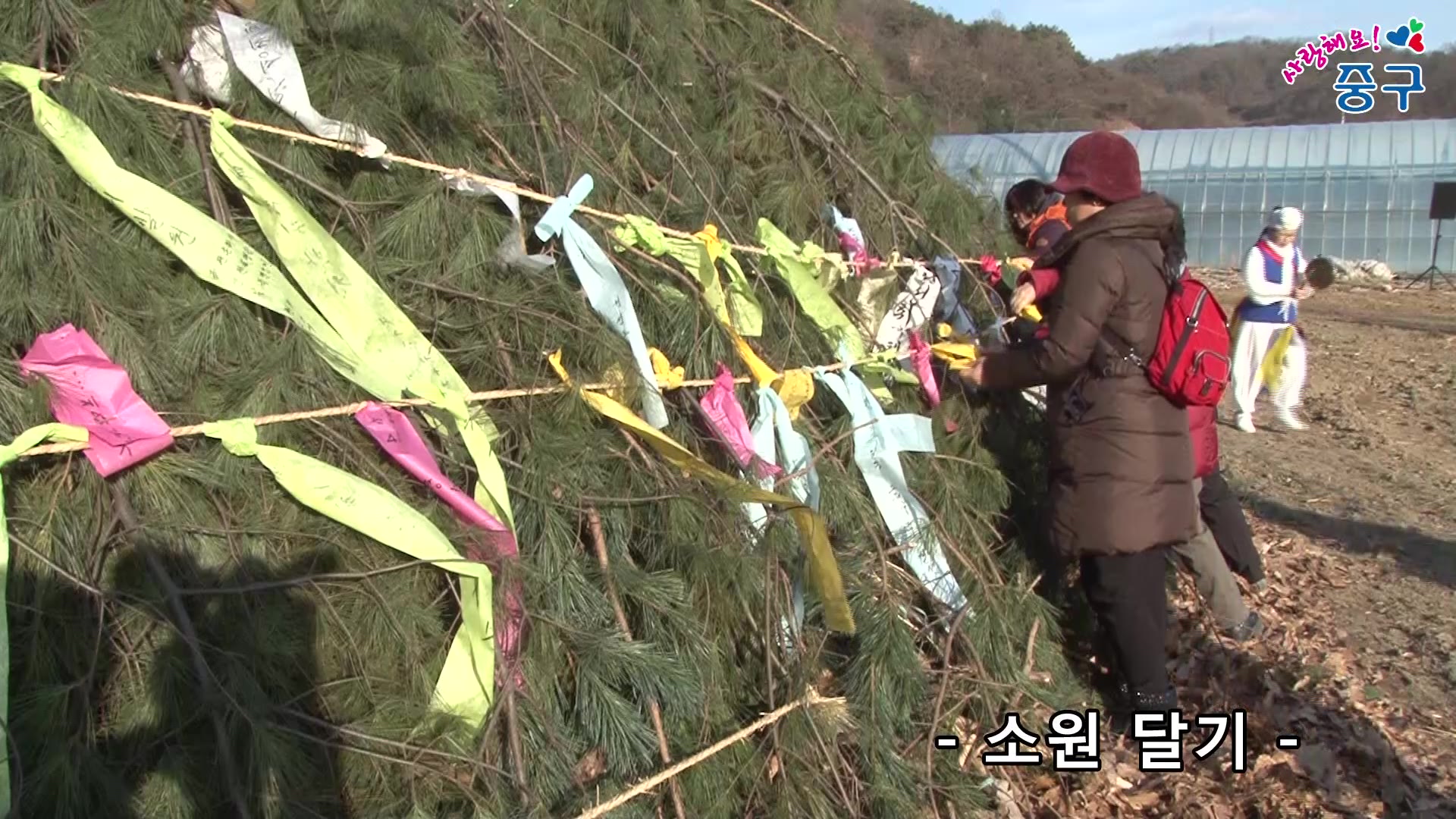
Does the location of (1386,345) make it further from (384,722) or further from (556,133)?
(384,722)

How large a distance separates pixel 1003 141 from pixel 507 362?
1830 cm

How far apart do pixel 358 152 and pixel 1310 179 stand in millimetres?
19632

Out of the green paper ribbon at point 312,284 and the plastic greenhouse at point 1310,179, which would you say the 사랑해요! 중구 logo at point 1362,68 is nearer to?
the plastic greenhouse at point 1310,179

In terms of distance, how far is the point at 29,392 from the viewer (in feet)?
5.94

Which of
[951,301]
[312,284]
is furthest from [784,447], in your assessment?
[951,301]

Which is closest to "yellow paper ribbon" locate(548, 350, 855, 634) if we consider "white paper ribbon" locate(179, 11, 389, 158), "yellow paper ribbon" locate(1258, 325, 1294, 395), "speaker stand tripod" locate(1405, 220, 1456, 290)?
"white paper ribbon" locate(179, 11, 389, 158)

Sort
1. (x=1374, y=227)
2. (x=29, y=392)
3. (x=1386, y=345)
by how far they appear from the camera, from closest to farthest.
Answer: (x=29, y=392) → (x=1386, y=345) → (x=1374, y=227)

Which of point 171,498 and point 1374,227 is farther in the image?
point 1374,227

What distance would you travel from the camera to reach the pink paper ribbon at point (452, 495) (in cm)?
213

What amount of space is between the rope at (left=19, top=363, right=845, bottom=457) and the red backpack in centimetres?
119

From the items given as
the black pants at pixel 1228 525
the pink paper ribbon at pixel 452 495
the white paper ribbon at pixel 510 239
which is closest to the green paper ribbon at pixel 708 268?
the white paper ribbon at pixel 510 239

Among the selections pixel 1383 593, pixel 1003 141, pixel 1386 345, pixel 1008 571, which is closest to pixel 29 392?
pixel 1008 571

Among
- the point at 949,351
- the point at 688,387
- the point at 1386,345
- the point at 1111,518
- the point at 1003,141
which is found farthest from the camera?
the point at 1003,141

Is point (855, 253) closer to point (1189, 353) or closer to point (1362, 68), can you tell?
point (1189, 353)
